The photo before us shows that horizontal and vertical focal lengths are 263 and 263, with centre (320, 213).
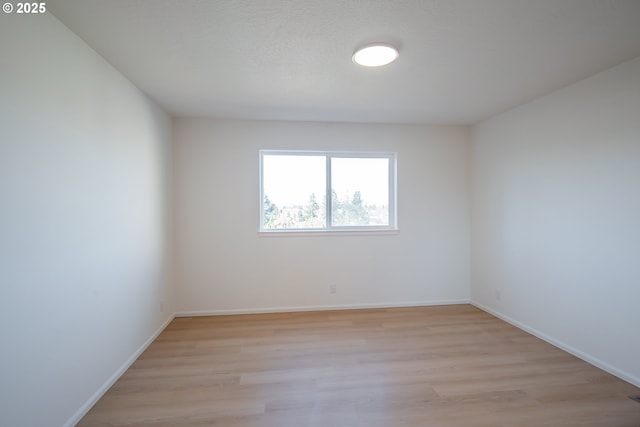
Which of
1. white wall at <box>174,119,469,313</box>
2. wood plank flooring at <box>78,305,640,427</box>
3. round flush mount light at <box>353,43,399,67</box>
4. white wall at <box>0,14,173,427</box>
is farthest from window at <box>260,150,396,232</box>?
round flush mount light at <box>353,43,399,67</box>

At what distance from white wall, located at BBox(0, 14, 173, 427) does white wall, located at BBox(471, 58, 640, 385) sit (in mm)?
3901

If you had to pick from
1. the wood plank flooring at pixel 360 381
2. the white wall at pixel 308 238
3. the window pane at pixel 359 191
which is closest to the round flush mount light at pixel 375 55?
the white wall at pixel 308 238

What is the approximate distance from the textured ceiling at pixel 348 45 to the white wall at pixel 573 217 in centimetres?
31

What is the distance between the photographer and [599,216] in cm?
221

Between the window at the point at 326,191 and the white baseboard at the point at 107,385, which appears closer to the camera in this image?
the white baseboard at the point at 107,385

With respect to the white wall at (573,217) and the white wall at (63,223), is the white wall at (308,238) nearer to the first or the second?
the white wall at (573,217)

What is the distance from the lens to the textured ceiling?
4.80 feet

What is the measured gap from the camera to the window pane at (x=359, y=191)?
359 cm

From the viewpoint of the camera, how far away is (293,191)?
11.5 ft

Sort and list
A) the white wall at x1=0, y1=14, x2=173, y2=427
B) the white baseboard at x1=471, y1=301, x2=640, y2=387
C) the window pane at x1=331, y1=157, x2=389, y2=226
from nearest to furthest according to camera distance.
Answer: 1. the white wall at x1=0, y1=14, x2=173, y2=427
2. the white baseboard at x1=471, y1=301, x2=640, y2=387
3. the window pane at x1=331, y1=157, x2=389, y2=226

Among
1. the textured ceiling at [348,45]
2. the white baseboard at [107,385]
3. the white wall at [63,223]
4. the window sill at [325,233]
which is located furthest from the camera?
the window sill at [325,233]

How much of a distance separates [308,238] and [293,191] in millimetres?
657

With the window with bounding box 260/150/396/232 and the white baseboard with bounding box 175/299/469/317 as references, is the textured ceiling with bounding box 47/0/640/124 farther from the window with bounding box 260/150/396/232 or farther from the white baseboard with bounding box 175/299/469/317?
the white baseboard with bounding box 175/299/469/317

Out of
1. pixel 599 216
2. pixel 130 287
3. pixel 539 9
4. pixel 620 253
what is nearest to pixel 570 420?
pixel 620 253
